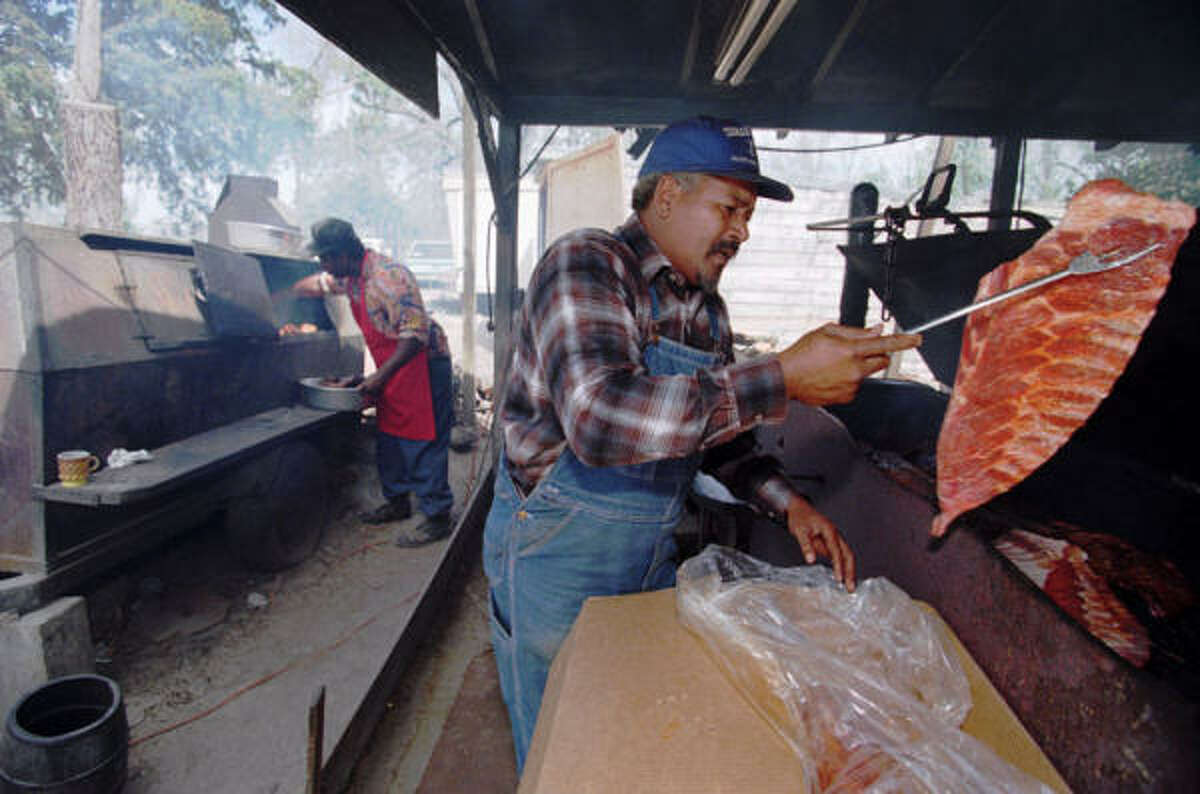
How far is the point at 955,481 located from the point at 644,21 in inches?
119

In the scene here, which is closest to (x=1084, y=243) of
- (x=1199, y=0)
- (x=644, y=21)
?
(x=644, y=21)

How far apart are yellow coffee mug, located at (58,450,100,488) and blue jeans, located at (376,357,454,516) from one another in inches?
88.9

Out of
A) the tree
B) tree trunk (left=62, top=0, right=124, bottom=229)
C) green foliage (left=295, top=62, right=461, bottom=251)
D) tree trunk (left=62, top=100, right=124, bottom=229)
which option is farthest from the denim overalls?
green foliage (left=295, top=62, right=461, bottom=251)

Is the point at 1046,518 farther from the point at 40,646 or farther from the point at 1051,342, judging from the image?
the point at 40,646

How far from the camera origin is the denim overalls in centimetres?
168

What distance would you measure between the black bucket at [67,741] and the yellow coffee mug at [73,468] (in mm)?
1005

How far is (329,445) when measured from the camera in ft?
20.0

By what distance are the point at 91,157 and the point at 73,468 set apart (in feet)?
35.1

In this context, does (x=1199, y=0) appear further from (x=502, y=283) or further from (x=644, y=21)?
(x=502, y=283)

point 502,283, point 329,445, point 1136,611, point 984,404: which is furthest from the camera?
point 329,445

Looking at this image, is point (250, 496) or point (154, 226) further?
point (154, 226)

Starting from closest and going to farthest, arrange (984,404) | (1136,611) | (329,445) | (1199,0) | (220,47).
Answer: (984,404) < (1136,611) < (1199,0) < (329,445) < (220,47)

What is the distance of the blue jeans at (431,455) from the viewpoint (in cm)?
525

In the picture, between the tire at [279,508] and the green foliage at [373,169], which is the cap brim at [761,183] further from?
the green foliage at [373,169]
